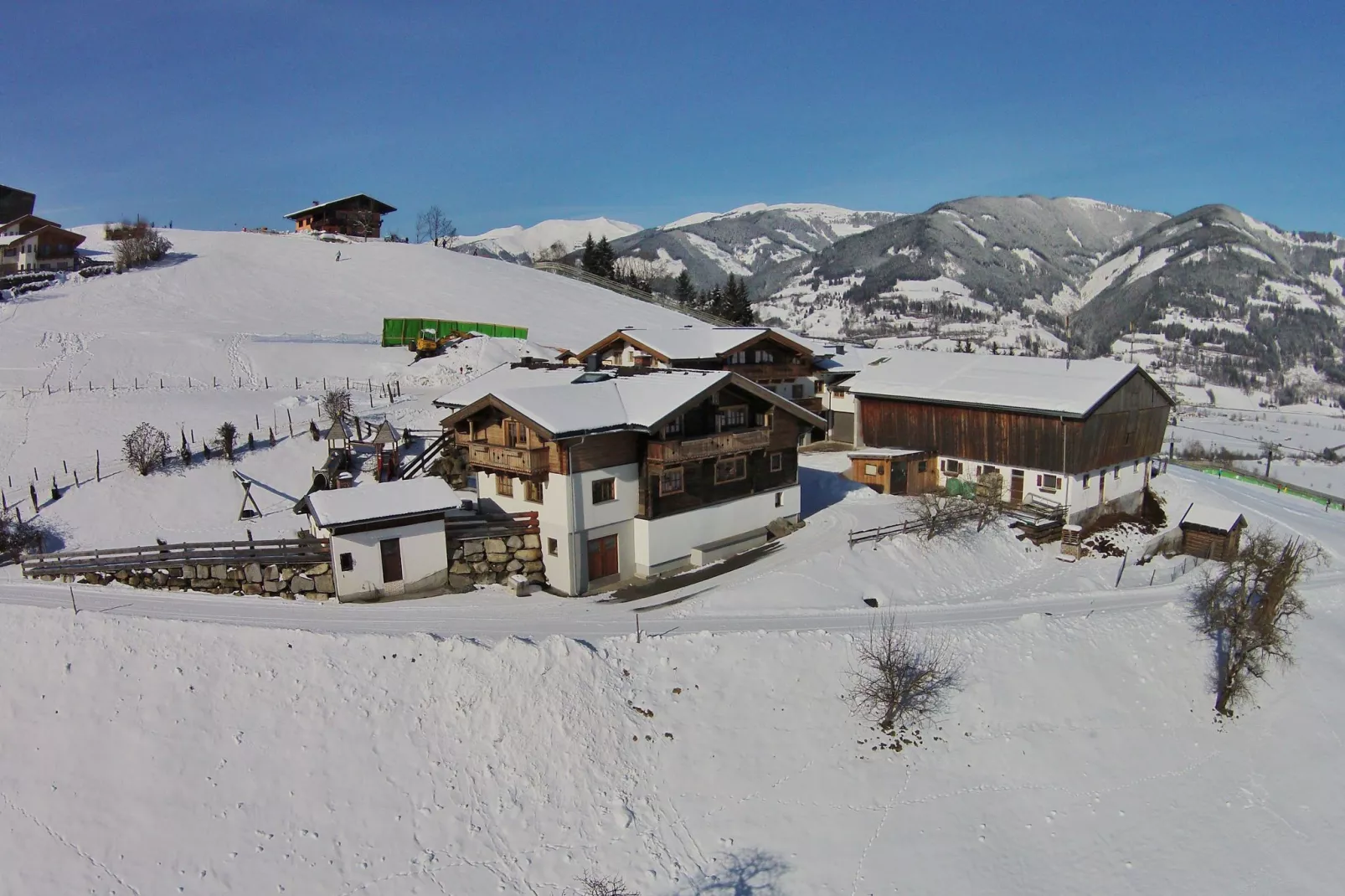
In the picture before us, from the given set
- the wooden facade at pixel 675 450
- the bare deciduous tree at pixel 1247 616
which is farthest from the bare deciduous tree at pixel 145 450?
the bare deciduous tree at pixel 1247 616

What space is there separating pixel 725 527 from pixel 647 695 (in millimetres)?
12953

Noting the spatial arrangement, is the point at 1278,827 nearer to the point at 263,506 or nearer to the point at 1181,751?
the point at 1181,751

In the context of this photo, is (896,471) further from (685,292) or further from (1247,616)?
(685,292)

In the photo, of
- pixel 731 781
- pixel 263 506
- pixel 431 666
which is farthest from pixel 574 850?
pixel 263 506

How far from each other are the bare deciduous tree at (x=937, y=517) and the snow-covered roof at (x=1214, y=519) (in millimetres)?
14803

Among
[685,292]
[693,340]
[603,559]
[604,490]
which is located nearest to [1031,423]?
[693,340]

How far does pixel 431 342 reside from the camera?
6800 cm

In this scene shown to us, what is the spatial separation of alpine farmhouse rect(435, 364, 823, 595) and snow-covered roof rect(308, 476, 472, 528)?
9.53 ft

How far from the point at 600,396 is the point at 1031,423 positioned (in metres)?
25.9

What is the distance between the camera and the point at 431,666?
76.9 feet

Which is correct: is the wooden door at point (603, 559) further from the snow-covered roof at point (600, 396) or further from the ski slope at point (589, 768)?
the snow-covered roof at point (600, 396)

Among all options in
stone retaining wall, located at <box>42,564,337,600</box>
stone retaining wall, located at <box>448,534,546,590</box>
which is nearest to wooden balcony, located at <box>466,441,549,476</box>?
stone retaining wall, located at <box>448,534,546,590</box>

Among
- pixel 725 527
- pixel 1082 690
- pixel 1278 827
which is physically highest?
pixel 725 527

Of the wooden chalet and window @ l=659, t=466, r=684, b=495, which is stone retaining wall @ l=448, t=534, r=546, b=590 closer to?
window @ l=659, t=466, r=684, b=495
